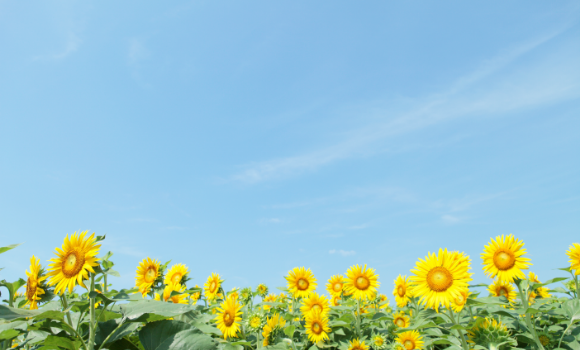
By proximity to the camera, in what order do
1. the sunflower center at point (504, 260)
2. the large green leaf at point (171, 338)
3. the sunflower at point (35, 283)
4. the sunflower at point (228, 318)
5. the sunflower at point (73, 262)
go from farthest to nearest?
the sunflower center at point (504, 260) < the sunflower at point (228, 318) < the sunflower at point (35, 283) < the sunflower at point (73, 262) < the large green leaf at point (171, 338)

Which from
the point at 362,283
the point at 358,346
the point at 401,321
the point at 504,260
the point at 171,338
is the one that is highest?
the point at 504,260

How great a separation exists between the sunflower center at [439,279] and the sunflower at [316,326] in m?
1.89

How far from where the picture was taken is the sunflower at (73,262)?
10.8 ft

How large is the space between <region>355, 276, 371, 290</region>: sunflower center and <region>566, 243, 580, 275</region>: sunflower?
3.54m

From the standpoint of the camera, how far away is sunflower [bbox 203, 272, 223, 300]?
285 inches

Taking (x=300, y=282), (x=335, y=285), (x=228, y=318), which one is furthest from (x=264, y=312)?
(x=335, y=285)

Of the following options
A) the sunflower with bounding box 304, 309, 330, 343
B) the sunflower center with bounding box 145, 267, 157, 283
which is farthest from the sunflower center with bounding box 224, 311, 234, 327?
the sunflower center with bounding box 145, 267, 157, 283

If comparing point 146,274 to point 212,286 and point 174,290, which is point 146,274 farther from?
point 212,286

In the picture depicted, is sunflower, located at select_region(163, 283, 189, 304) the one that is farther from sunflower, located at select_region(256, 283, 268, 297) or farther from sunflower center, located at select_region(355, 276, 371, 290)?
sunflower center, located at select_region(355, 276, 371, 290)

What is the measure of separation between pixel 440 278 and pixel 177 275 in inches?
171

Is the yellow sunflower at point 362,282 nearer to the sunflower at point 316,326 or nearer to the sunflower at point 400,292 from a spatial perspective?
the sunflower at point 316,326

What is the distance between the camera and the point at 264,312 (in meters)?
5.96

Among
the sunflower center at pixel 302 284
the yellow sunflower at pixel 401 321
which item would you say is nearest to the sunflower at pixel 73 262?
the sunflower center at pixel 302 284

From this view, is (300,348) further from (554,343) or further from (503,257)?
(554,343)
